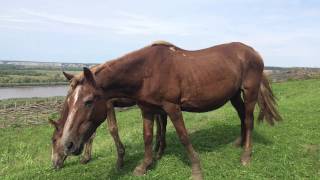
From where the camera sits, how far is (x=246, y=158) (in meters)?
8.41

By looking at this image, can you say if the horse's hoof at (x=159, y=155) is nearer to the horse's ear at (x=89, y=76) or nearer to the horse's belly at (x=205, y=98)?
the horse's belly at (x=205, y=98)

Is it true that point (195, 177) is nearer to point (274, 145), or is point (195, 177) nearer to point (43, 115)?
point (274, 145)

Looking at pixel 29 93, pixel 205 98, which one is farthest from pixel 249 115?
pixel 29 93

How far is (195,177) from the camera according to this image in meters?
7.47

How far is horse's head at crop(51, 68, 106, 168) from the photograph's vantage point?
639cm

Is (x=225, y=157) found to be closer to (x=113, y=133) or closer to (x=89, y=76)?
(x=113, y=133)

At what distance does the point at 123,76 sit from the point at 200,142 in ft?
12.3

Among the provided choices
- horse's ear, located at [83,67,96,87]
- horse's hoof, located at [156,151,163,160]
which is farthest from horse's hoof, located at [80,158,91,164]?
horse's ear, located at [83,67,96,87]

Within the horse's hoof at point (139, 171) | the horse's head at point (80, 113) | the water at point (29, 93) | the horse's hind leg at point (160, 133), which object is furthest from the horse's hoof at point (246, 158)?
the water at point (29, 93)

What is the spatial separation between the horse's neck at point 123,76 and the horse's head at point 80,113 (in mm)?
287

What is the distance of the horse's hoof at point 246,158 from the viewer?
8273 millimetres

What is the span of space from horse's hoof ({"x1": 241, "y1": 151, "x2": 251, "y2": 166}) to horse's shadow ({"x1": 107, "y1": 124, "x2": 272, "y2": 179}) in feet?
3.30

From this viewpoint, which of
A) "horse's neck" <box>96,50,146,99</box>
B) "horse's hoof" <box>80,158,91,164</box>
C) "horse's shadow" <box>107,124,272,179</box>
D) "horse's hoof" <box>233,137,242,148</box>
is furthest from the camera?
"horse's hoof" <box>233,137,242,148</box>

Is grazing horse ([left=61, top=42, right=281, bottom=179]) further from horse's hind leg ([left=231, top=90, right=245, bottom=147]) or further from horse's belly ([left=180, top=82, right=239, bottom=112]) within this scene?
horse's hind leg ([left=231, top=90, right=245, bottom=147])
